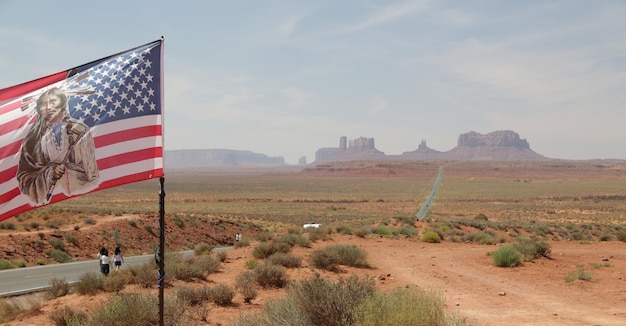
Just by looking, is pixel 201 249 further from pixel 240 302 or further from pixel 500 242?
pixel 500 242

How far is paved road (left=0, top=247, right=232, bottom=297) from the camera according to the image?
16.8 m

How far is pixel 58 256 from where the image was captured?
26.7 m

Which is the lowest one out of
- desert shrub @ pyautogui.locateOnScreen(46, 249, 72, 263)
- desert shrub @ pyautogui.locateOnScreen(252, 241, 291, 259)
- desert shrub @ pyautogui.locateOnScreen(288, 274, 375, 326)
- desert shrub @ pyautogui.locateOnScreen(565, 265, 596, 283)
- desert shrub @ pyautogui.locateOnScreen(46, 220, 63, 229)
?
desert shrub @ pyautogui.locateOnScreen(46, 249, 72, 263)

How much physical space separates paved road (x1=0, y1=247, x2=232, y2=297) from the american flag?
1265 centimetres

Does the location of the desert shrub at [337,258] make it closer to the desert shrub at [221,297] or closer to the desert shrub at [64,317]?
the desert shrub at [221,297]

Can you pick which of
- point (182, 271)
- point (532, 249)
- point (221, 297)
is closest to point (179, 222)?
point (182, 271)

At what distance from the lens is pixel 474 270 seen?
1819 cm

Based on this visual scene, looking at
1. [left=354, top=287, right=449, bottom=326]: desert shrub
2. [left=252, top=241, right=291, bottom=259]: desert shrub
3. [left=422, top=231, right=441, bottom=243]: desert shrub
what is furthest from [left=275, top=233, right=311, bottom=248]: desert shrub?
[left=354, top=287, right=449, bottom=326]: desert shrub

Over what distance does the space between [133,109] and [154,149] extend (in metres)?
0.55

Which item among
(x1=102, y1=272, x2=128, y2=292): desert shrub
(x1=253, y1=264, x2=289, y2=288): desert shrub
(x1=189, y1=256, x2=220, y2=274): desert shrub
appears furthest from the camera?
(x1=189, y1=256, x2=220, y2=274): desert shrub

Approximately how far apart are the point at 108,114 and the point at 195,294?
25.5 ft

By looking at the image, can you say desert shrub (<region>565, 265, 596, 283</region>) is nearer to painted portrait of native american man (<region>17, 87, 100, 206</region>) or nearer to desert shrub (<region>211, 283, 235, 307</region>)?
desert shrub (<region>211, 283, 235, 307</region>)

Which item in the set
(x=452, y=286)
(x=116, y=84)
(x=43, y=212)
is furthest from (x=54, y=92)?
(x=43, y=212)

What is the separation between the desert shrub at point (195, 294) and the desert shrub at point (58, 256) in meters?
17.6
